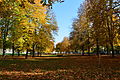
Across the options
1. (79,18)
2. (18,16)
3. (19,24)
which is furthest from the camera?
(79,18)

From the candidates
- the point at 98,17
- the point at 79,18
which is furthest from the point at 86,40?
the point at 98,17

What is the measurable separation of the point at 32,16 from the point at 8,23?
4493mm

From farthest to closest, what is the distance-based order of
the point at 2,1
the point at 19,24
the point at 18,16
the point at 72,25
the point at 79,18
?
the point at 72,25 < the point at 79,18 < the point at 19,24 < the point at 18,16 < the point at 2,1

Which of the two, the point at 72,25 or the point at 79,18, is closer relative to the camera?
the point at 79,18

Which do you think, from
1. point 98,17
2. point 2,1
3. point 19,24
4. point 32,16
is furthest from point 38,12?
point 2,1

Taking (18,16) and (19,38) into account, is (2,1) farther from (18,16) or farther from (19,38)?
(19,38)

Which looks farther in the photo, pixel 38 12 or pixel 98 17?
pixel 38 12

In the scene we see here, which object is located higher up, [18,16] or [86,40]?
[18,16]

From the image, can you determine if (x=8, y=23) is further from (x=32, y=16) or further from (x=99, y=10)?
(x=99, y=10)

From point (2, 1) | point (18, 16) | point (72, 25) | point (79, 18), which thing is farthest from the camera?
point (72, 25)

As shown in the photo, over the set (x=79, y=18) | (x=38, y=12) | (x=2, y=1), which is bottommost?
(x=2, y=1)

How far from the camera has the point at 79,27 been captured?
3594 cm

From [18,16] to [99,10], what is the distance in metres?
11.4

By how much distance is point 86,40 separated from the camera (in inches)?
1410
